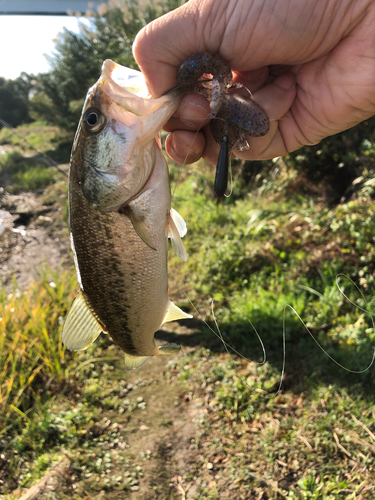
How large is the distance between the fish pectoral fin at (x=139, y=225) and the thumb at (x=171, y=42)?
82 cm

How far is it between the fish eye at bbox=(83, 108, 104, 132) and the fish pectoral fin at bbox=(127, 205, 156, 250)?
1.32 feet

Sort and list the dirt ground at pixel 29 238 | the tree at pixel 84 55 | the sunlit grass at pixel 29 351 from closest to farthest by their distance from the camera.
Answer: the sunlit grass at pixel 29 351
the dirt ground at pixel 29 238
the tree at pixel 84 55

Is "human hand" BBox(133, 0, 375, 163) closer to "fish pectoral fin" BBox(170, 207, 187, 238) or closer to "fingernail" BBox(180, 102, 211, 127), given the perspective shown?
"fingernail" BBox(180, 102, 211, 127)

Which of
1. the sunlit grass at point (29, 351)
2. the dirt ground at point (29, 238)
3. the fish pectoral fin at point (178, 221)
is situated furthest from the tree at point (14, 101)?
the fish pectoral fin at point (178, 221)

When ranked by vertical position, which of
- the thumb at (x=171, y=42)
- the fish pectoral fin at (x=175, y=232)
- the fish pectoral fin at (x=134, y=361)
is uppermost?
the thumb at (x=171, y=42)

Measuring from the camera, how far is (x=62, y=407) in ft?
13.1

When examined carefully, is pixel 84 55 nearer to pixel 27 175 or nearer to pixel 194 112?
pixel 27 175

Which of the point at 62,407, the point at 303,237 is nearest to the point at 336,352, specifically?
the point at 303,237

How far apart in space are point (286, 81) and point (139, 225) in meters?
1.49

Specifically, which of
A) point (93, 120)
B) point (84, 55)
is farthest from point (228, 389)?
point (84, 55)

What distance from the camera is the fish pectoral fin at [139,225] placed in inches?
63.1

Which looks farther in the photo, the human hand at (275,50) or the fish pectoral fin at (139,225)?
the human hand at (275,50)

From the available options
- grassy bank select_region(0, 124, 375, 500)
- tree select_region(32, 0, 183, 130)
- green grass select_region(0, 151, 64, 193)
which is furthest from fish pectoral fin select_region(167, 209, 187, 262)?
green grass select_region(0, 151, 64, 193)

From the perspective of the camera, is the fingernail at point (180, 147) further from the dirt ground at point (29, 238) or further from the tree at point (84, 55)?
the tree at point (84, 55)
